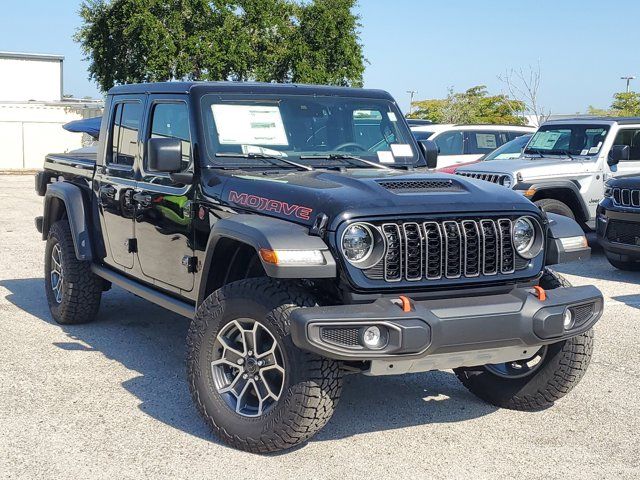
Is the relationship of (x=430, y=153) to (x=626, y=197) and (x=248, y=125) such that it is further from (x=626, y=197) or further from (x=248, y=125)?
(x=626, y=197)

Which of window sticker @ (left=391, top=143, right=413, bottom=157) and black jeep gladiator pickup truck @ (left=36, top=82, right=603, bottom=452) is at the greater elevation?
window sticker @ (left=391, top=143, right=413, bottom=157)

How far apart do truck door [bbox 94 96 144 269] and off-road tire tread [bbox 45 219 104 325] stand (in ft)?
1.41

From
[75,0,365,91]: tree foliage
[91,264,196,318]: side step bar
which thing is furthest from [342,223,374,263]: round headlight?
[75,0,365,91]: tree foliage

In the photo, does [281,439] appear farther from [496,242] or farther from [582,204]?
[582,204]

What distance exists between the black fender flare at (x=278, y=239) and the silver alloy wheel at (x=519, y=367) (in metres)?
1.45

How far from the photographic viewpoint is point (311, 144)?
582 cm

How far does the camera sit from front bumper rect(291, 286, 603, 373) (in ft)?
13.5

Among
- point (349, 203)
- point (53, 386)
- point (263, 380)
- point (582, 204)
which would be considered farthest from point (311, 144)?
point (582, 204)

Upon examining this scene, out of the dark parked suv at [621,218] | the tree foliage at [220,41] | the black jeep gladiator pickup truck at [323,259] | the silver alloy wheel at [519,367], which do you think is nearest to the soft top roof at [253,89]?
the black jeep gladiator pickup truck at [323,259]

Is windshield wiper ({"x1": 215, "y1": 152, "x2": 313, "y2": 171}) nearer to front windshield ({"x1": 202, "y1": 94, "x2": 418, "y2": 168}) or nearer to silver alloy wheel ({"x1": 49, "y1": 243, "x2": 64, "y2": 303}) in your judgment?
front windshield ({"x1": 202, "y1": 94, "x2": 418, "y2": 168})

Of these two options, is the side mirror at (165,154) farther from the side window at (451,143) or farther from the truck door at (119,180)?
the side window at (451,143)

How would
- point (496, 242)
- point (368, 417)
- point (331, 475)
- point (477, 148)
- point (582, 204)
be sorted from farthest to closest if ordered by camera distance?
point (477, 148)
point (582, 204)
point (368, 417)
point (496, 242)
point (331, 475)

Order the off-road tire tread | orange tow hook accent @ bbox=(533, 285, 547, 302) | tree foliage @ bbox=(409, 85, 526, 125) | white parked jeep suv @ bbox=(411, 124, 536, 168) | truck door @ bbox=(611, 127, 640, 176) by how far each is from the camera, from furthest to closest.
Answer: tree foliage @ bbox=(409, 85, 526, 125) < white parked jeep suv @ bbox=(411, 124, 536, 168) < truck door @ bbox=(611, 127, 640, 176) < the off-road tire tread < orange tow hook accent @ bbox=(533, 285, 547, 302)

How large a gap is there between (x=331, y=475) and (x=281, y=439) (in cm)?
29
